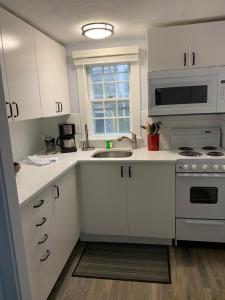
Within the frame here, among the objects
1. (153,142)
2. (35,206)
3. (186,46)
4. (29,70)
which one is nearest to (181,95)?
(186,46)

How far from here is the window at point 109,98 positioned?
114 inches

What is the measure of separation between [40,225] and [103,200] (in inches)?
34.8

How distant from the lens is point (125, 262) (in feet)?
7.36

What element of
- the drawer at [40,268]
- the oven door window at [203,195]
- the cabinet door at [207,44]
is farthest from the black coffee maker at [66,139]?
the cabinet door at [207,44]

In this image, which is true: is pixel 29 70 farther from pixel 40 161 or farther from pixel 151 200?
pixel 151 200

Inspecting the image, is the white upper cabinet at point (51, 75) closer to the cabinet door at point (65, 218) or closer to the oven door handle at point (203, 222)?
the cabinet door at point (65, 218)

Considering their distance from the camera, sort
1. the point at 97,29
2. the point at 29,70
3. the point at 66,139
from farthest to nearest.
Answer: the point at 66,139 < the point at 97,29 < the point at 29,70

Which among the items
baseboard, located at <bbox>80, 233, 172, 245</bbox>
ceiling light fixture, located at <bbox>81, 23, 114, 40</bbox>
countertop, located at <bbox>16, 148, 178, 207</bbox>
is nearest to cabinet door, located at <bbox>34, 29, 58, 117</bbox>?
ceiling light fixture, located at <bbox>81, 23, 114, 40</bbox>

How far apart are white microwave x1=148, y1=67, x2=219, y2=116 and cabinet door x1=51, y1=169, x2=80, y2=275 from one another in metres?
1.14

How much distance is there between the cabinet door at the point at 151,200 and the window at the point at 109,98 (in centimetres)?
89

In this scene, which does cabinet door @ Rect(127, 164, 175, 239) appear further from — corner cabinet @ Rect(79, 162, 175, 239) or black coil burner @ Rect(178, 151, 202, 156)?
black coil burner @ Rect(178, 151, 202, 156)

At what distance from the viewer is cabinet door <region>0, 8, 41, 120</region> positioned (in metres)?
1.74

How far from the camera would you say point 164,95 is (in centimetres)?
245

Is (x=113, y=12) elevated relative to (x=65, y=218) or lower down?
elevated
